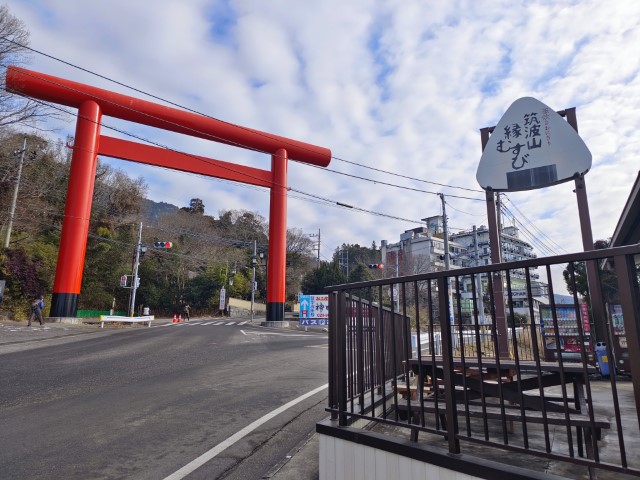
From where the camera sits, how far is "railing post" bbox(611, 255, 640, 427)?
5.16 ft

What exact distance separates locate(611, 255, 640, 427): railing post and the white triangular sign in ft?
18.7

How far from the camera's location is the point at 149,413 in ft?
15.4

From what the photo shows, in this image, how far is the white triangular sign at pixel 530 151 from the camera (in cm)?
655

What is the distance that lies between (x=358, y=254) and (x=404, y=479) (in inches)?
2753

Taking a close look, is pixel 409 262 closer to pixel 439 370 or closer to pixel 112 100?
pixel 112 100

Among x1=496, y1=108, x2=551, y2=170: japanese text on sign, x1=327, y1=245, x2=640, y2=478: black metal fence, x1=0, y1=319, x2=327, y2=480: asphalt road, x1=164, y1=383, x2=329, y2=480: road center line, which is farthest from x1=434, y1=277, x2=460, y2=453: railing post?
x1=496, y1=108, x2=551, y2=170: japanese text on sign

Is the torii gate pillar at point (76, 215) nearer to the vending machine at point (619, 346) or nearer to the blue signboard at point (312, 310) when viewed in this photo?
the blue signboard at point (312, 310)

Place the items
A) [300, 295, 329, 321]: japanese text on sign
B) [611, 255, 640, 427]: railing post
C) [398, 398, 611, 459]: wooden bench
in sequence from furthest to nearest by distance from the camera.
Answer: [300, 295, 329, 321]: japanese text on sign
[398, 398, 611, 459]: wooden bench
[611, 255, 640, 427]: railing post

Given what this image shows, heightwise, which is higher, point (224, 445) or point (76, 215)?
point (76, 215)

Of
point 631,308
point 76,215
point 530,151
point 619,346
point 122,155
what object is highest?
point 122,155

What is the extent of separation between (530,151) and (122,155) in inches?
669

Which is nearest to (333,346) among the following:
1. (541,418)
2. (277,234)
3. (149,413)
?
(541,418)

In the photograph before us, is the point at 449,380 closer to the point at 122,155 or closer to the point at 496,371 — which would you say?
the point at 496,371

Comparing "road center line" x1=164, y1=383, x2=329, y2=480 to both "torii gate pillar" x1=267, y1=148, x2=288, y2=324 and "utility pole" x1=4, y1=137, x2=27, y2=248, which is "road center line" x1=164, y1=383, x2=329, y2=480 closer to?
"torii gate pillar" x1=267, y1=148, x2=288, y2=324
